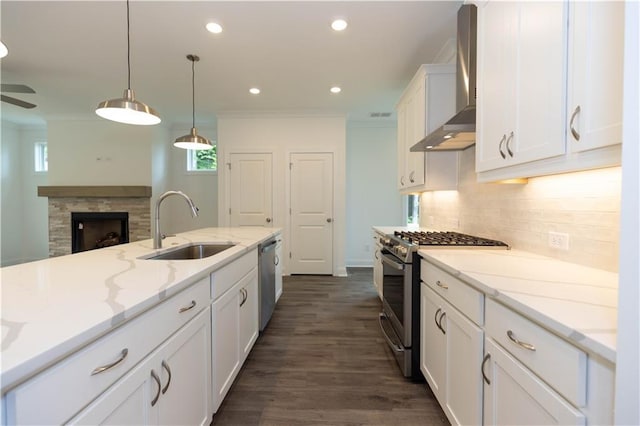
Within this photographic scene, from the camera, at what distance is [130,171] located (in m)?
5.46

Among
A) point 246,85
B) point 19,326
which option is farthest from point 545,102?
point 246,85

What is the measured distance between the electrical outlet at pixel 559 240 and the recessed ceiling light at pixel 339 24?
2239mm

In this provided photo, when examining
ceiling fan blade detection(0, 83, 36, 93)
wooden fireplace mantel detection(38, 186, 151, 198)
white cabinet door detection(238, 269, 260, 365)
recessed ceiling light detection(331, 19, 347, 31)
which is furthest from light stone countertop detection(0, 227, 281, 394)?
wooden fireplace mantel detection(38, 186, 151, 198)

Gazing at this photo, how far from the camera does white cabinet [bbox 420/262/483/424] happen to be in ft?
3.94

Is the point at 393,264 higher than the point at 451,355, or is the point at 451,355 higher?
the point at 393,264

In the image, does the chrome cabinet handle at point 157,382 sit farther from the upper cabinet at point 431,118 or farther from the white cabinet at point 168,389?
the upper cabinet at point 431,118

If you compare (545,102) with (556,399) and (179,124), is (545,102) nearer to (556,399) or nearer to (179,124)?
(556,399)

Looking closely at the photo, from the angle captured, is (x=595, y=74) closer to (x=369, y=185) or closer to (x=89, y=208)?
(x=369, y=185)

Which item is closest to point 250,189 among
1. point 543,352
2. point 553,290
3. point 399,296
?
point 399,296

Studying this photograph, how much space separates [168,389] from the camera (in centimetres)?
106

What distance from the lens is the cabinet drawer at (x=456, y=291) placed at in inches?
46.1

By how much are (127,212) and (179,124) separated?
2.01 meters

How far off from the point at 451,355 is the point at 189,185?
5.83m

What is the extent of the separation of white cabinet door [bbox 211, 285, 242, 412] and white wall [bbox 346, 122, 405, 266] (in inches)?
153
